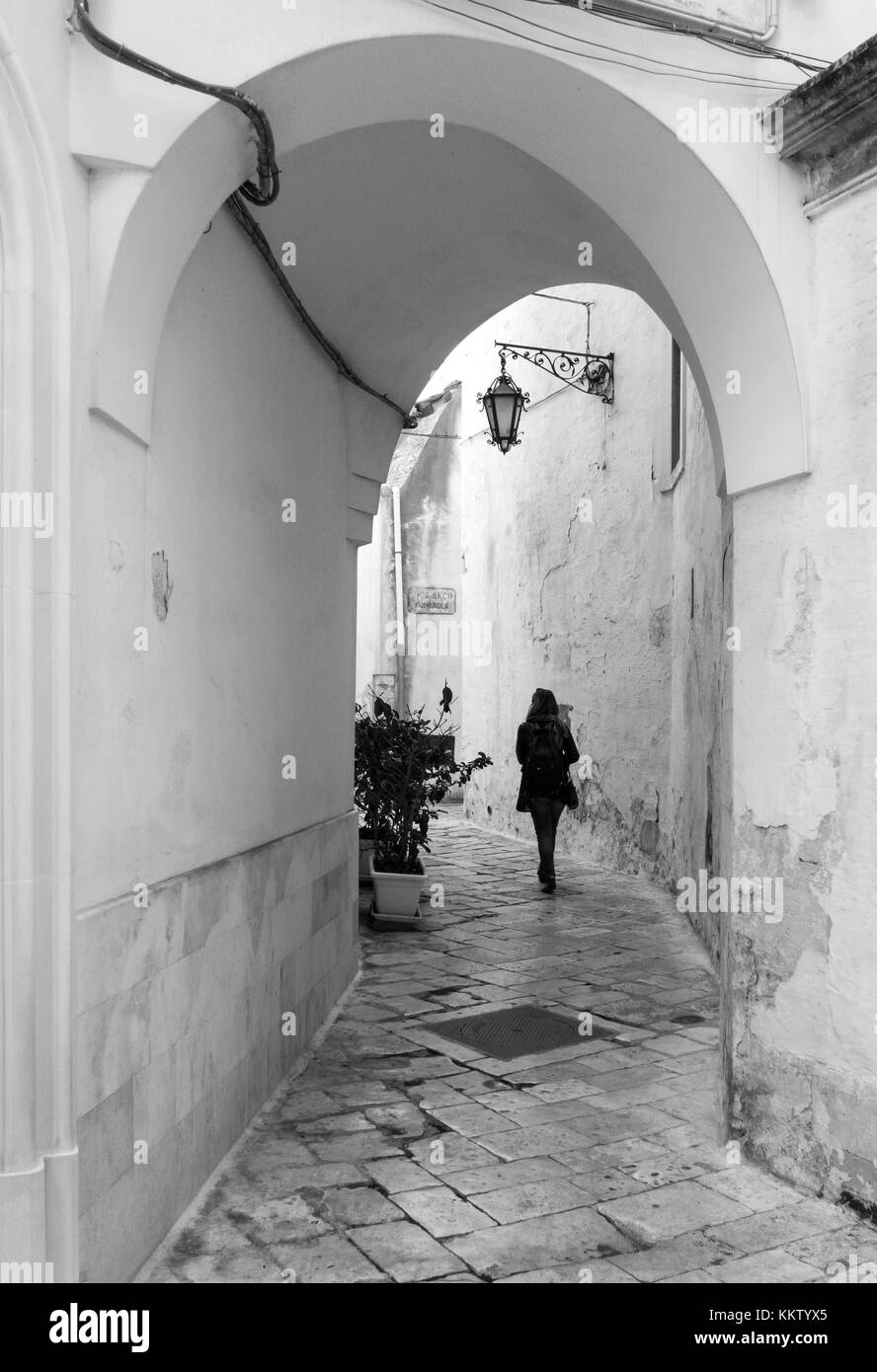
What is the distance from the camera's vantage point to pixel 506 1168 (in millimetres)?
3807

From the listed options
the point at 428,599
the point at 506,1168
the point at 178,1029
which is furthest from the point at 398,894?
the point at 428,599

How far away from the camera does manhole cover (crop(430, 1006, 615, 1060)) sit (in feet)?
17.0

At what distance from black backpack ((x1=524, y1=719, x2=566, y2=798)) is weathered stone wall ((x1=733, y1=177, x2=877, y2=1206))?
5470mm

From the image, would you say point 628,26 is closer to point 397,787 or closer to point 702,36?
point 702,36

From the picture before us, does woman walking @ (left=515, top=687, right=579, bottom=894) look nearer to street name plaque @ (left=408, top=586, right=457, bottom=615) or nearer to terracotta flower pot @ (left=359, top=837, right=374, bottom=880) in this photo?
terracotta flower pot @ (left=359, top=837, right=374, bottom=880)

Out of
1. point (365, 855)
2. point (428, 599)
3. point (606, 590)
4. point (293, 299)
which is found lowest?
point (365, 855)

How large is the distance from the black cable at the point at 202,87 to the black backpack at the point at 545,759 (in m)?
6.52

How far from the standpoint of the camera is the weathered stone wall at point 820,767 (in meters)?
3.50

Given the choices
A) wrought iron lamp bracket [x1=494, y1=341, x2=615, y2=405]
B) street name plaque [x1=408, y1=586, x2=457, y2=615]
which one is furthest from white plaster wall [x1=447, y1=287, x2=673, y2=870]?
street name plaque [x1=408, y1=586, x2=457, y2=615]

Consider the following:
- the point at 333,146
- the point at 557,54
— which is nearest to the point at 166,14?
the point at 557,54

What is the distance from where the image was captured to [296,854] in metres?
5.04

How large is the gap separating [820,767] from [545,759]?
19.1 feet
